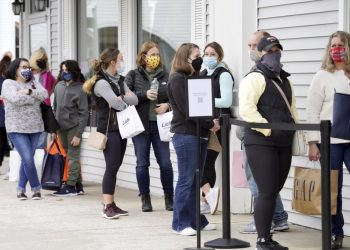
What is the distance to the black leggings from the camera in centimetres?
738

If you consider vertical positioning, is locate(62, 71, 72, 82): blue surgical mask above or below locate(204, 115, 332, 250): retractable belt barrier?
above

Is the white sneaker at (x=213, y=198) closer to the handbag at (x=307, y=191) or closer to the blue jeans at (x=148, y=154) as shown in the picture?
the blue jeans at (x=148, y=154)

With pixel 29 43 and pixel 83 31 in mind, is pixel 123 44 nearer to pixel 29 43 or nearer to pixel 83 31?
pixel 83 31

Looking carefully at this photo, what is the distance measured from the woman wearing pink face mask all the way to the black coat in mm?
2553

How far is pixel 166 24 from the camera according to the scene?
40.7 ft

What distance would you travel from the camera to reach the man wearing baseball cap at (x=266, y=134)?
7.38 m

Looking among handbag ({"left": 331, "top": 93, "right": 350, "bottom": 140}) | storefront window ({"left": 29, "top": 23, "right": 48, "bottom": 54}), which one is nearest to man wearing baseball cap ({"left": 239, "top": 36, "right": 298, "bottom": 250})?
handbag ({"left": 331, "top": 93, "right": 350, "bottom": 140})

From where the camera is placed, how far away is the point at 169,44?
12344 mm

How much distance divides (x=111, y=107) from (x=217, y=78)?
119 cm

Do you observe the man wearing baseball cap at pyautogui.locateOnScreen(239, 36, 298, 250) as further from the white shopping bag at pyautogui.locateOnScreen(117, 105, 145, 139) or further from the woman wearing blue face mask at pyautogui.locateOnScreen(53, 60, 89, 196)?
the woman wearing blue face mask at pyautogui.locateOnScreen(53, 60, 89, 196)

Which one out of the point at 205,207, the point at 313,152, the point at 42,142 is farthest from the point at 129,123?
the point at 42,142

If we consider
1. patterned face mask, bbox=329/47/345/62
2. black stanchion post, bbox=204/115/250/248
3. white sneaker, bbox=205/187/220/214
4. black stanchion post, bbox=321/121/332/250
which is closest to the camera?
black stanchion post, bbox=321/121/332/250

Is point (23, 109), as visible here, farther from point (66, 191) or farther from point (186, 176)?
point (186, 176)

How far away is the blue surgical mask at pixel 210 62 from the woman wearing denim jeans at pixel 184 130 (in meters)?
1.15
